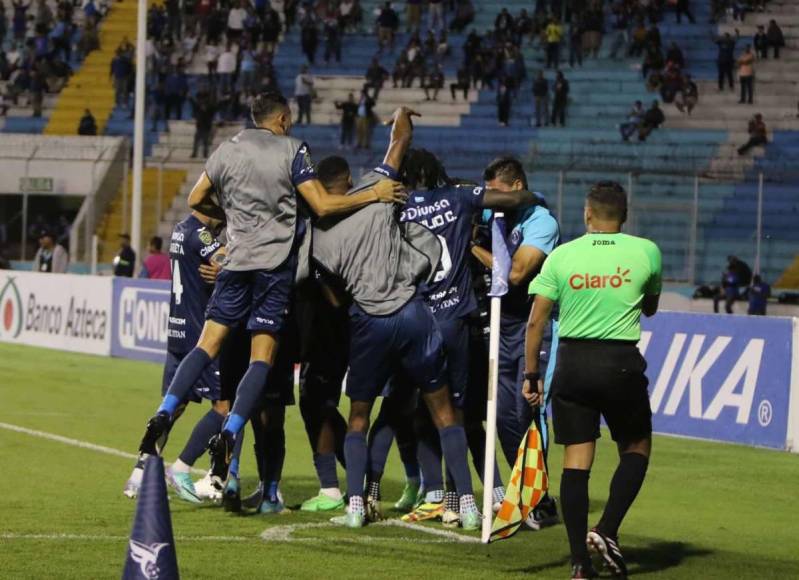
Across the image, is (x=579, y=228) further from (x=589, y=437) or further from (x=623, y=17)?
(x=589, y=437)

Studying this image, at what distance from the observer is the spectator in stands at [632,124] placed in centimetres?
3609

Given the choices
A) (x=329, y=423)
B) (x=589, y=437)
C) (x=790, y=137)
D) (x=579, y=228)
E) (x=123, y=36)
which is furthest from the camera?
(x=123, y=36)

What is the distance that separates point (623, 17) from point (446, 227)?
104 ft

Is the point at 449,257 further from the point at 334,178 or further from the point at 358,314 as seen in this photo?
the point at 334,178

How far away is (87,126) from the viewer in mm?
41125

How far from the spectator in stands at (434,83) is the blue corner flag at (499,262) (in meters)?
31.4

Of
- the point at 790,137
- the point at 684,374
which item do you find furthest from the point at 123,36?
the point at 684,374

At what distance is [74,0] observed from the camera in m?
48.4

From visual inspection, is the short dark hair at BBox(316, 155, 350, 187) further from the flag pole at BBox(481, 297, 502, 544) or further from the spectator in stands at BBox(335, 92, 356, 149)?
the spectator in stands at BBox(335, 92, 356, 149)

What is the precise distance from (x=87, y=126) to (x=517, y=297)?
1287 inches

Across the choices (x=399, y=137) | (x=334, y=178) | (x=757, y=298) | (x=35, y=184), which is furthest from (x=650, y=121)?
(x=399, y=137)

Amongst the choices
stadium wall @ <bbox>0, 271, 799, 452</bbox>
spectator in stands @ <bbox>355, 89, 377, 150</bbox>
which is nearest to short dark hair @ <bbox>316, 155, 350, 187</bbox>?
stadium wall @ <bbox>0, 271, 799, 452</bbox>

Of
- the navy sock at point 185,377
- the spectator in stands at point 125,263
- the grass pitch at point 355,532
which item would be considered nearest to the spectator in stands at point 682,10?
the spectator in stands at point 125,263

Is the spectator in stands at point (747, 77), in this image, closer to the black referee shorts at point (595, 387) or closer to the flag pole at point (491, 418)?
the flag pole at point (491, 418)
